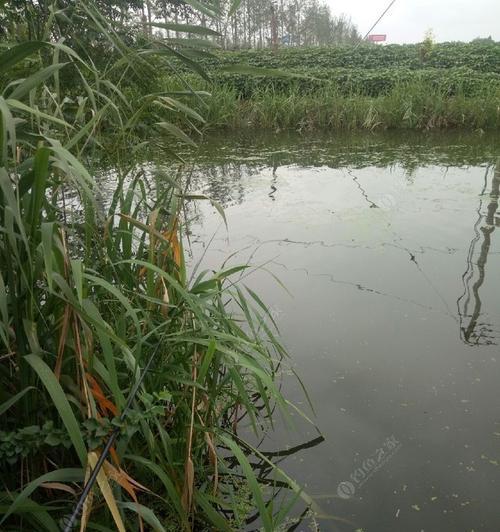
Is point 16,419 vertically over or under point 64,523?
over

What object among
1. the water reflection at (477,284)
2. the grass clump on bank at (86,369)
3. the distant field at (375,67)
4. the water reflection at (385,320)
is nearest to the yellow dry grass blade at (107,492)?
the grass clump on bank at (86,369)

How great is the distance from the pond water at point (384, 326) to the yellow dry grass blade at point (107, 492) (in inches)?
25.3

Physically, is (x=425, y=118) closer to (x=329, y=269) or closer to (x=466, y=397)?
(x=329, y=269)

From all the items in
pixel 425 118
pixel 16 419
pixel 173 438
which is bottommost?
pixel 173 438

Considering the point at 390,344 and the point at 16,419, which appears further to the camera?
the point at 390,344

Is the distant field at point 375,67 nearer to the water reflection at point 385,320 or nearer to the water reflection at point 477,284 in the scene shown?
the water reflection at point 385,320

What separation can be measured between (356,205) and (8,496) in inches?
141

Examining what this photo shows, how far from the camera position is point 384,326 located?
2283mm

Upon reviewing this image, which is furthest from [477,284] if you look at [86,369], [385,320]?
[86,369]

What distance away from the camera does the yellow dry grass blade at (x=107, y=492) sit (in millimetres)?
856

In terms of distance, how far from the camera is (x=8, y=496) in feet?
3.16

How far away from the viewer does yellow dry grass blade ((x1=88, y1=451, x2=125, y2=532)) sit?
2.81ft

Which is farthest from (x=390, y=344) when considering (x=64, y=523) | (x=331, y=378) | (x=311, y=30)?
(x=311, y=30)

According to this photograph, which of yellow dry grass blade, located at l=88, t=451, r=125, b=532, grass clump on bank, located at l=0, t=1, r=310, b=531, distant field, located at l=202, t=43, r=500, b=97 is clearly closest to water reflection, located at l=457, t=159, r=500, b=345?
grass clump on bank, located at l=0, t=1, r=310, b=531
